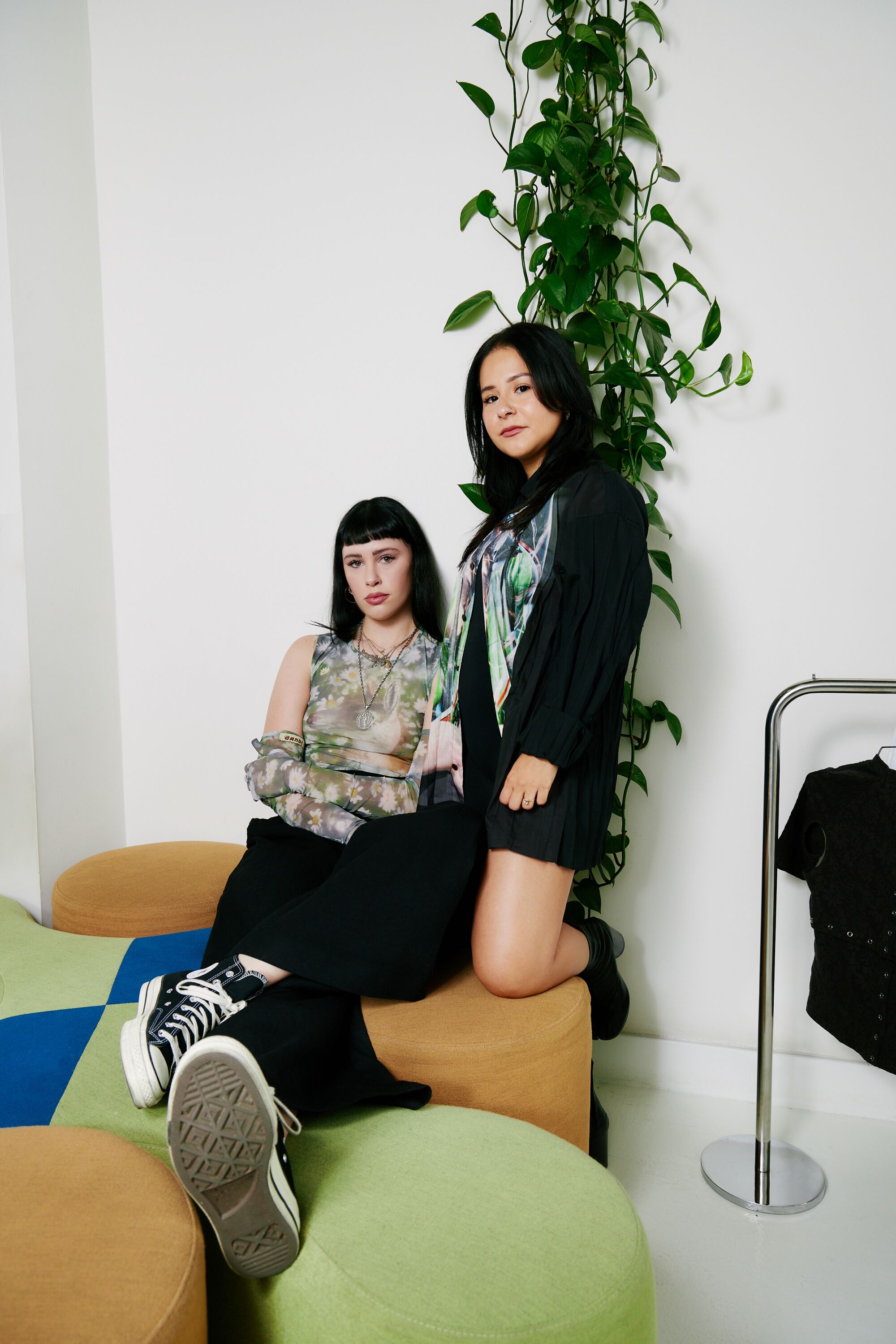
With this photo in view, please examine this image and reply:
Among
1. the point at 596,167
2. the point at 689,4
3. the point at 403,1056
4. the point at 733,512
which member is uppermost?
the point at 689,4

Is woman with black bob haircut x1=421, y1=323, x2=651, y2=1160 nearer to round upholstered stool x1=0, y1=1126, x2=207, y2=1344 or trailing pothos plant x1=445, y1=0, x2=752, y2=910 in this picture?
trailing pothos plant x1=445, y1=0, x2=752, y2=910

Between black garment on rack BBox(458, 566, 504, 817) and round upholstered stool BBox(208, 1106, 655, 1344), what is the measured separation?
686 mm

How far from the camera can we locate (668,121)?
1.98 metres

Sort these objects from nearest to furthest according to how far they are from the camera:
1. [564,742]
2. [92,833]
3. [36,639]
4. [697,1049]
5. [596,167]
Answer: [564,742]
[596,167]
[697,1049]
[36,639]
[92,833]

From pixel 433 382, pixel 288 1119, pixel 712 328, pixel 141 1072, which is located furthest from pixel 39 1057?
pixel 712 328

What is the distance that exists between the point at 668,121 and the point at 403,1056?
6.51ft

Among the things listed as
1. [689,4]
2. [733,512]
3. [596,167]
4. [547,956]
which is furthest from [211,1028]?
[689,4]

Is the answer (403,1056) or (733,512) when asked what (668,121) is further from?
(403,1056)

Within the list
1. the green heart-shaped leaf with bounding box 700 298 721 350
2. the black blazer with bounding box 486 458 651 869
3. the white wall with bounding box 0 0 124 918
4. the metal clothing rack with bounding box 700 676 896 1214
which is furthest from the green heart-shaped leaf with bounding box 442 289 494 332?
the metal clothing rack with bounding box 700 676 896 1214

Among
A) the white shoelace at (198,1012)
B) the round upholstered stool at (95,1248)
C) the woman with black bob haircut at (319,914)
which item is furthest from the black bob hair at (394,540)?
the round upholstered stool at (95,1248)

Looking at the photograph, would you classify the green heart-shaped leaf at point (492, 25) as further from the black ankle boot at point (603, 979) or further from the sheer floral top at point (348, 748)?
the black ankle boot at point (603, 979)

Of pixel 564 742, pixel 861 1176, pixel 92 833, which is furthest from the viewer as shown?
pixel 92 833

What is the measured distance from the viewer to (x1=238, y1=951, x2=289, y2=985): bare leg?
147 cm

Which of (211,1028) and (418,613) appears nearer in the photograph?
(211,1028)
